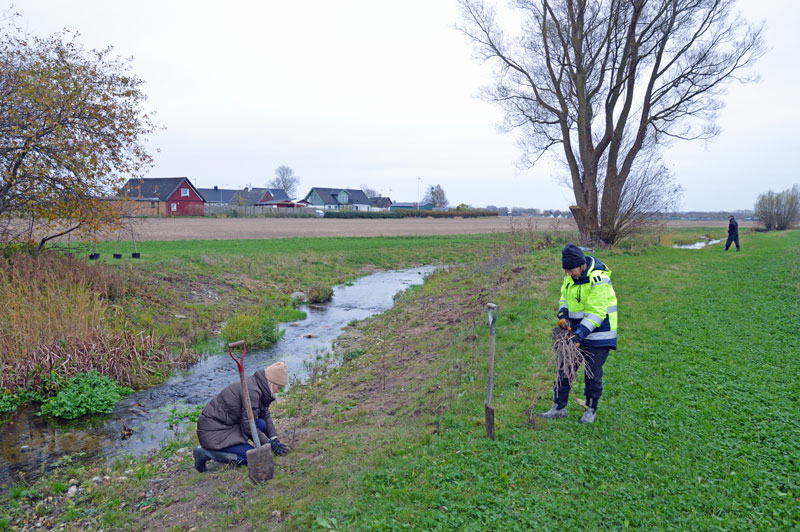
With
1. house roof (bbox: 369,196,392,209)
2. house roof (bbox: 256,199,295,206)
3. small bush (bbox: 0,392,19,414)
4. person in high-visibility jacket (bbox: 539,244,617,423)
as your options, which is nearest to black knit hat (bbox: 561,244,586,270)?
person in high-visibility jacket (bbox: 539,244,617,423)

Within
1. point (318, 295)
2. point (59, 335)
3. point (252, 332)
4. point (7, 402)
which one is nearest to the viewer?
point (7, 402)

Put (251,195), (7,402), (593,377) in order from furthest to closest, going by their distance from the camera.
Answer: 1. (251,195)
2. (7,402)
3. (593,377)

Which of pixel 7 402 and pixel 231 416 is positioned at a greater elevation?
pixel 231 416

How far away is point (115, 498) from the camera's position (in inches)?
237

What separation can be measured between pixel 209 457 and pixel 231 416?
60 centimetres

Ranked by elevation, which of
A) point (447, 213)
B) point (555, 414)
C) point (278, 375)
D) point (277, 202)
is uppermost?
point (277, 202)

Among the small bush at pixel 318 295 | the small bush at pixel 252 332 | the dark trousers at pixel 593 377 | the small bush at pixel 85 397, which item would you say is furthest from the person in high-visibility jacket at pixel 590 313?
the small bush at pixel 318 295

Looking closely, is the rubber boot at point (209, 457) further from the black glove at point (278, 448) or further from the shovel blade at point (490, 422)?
the shovel blade at point (490, 422)

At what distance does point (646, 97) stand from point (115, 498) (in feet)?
95.4

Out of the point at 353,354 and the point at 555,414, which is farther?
the point at 353,354

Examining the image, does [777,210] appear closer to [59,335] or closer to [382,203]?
[59,335]

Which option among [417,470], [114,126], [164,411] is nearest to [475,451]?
[417,470]

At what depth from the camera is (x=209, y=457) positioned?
620 cm

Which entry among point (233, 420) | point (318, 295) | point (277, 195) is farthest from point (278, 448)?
point (277, 195)
